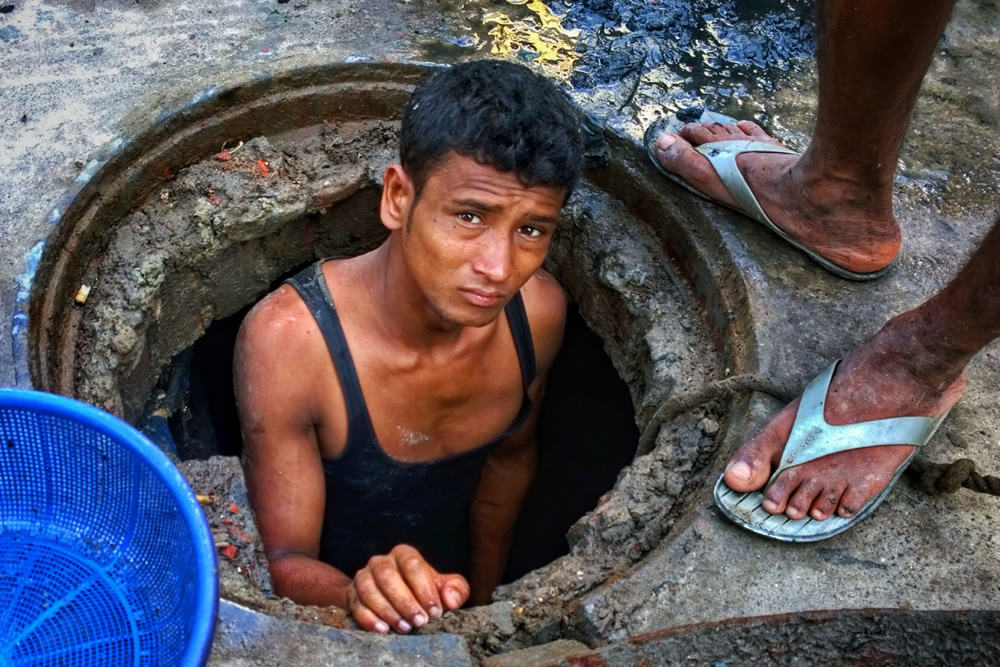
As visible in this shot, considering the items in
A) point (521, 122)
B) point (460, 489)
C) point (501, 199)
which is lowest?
point (460, 489)

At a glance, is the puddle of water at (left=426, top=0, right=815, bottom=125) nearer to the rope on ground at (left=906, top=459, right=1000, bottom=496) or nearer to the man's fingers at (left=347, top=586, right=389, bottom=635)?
the rope on ground at (left=906, top=459, right=1000, bottom=496)

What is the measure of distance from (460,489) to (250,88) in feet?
5.04

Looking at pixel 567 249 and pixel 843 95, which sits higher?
pixel 843 95

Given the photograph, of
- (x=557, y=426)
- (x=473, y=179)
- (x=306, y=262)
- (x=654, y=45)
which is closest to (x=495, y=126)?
(x=473, y=179)

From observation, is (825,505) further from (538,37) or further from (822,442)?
(538,37)

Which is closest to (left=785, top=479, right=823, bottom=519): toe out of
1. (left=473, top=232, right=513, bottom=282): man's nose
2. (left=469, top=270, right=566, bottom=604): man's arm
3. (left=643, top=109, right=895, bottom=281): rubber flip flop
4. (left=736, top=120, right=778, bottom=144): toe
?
(left=643, top=109, right=895, bottom=281): rubber flip flop

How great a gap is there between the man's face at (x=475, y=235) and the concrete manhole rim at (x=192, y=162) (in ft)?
2.49

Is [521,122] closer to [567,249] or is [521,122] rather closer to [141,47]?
[567,249]

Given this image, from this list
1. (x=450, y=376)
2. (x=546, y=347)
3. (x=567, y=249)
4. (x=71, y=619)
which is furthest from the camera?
(x=567, y=249)

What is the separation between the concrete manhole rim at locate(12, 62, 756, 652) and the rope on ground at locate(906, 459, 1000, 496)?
1.55 feet

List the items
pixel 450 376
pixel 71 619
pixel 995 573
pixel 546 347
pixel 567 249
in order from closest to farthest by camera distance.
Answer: pixel 71 619, pixel 995 573, pixel 450 376, pixel 546 347, pixel 567 249

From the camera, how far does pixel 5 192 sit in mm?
2617

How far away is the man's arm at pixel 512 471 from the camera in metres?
2.89

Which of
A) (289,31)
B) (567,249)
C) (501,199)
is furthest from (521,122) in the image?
(289,31)
